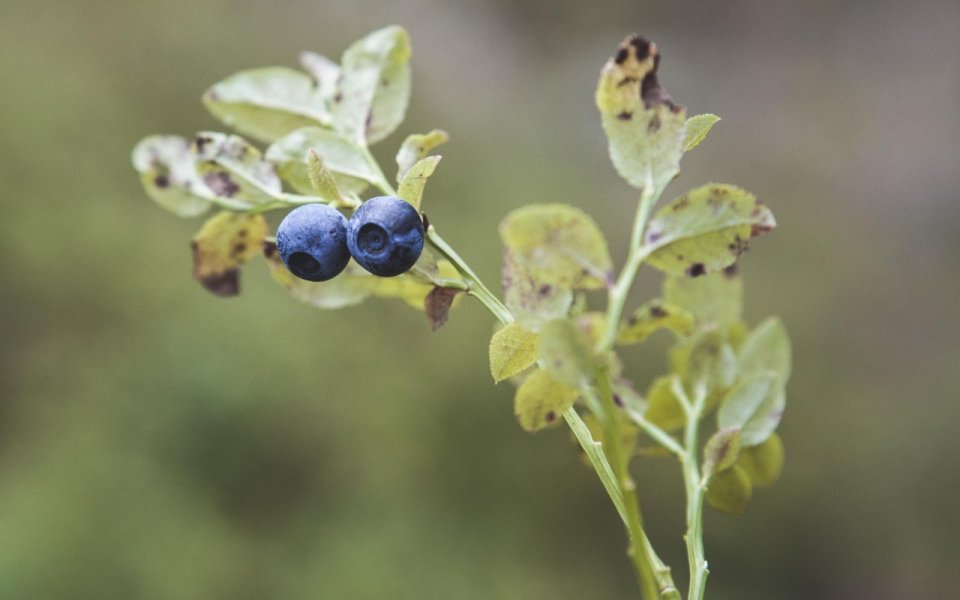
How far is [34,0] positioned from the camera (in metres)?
2.90

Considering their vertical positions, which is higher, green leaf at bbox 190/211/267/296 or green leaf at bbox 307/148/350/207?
green leaf at bbox 190/211/267/296

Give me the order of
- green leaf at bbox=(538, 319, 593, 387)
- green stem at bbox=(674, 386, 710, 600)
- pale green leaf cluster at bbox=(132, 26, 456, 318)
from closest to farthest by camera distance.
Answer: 1. green leaf at bbox=(538, 319, 593, 387)
2. green stem at bbox=(674, 386, 710, 600)
3. pale green leaf cluster at bbox=(132, 26, 456, 318)

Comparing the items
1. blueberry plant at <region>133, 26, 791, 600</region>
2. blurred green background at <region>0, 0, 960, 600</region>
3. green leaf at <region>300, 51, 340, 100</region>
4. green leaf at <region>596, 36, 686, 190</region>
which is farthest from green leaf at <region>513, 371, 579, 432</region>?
blurred green background at <region>0, 0, 960, 600</region>

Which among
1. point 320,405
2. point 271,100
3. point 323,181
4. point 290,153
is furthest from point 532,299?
point 320,405

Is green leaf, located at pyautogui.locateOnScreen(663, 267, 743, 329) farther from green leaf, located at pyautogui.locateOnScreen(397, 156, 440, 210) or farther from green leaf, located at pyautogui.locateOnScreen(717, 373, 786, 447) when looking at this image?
green leaf, located at pyautogui.locateOnScreen(397, 156, 440, 210)

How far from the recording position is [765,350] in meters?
0.60

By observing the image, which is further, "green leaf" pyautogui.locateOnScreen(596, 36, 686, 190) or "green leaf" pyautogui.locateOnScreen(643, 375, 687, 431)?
"green leaf" pyautogui.locateOnScreen(643, 375, 687, 431)

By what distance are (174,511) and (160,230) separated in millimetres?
886

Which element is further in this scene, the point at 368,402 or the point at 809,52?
the point at 809,52

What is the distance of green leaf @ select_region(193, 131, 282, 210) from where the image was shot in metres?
0.53

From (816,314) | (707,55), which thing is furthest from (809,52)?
(816,314)

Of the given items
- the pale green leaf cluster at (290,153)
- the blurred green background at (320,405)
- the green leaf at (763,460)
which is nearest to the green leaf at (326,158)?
the pale green leaf cluster at (290,153)

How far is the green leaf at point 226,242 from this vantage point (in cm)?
57

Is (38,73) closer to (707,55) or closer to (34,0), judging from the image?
(34,0)
